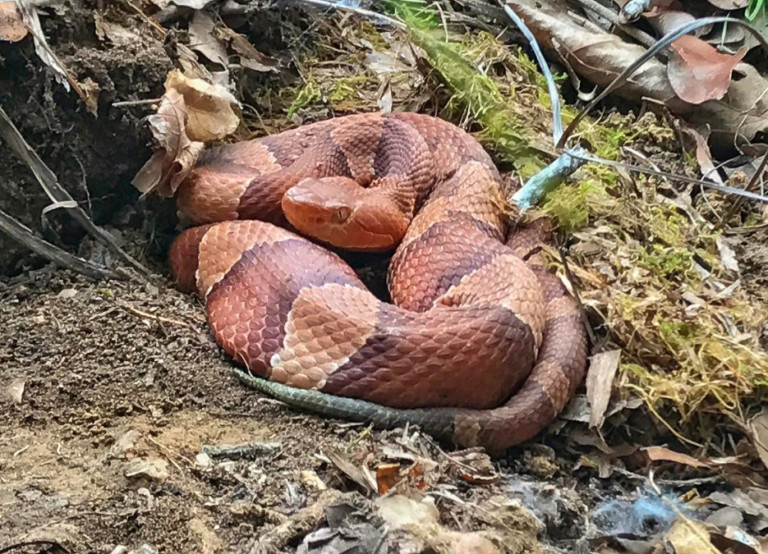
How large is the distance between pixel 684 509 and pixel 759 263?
1.17 metres

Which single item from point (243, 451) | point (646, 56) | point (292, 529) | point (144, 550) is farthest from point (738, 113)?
point (144, 550)

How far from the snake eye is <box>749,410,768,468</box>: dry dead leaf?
1.49 metres

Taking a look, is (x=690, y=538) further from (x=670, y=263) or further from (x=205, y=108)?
(x=205, y=108)

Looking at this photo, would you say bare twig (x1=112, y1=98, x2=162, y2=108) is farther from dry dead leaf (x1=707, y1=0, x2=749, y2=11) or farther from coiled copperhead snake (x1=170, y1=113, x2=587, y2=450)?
dry dead leaf (x1=707, y1=0, x2=749, y2=11)

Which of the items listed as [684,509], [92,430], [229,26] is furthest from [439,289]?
[229,26]

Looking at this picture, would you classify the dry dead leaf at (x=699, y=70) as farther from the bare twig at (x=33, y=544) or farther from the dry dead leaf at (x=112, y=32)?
the bare twig at (x=33, y=544)

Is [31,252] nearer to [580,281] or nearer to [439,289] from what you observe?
[439,289]

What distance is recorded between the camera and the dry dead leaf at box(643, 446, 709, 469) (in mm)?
2275

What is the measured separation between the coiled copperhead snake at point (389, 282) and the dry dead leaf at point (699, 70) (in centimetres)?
95

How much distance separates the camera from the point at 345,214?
2863 mm

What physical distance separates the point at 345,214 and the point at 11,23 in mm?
1255

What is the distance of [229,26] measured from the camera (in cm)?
330

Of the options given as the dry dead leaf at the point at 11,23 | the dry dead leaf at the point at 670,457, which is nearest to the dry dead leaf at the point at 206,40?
the dry dead leaf at the point at 11,23

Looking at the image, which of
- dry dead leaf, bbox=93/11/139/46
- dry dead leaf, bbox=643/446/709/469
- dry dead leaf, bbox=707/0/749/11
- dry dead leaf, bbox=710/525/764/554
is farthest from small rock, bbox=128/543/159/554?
dry dead leaf, bbox=707/0/749/11
